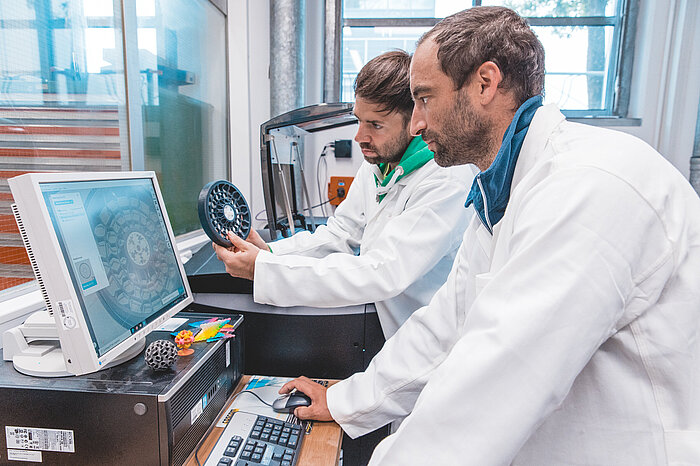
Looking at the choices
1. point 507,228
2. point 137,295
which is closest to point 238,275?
point 137,295

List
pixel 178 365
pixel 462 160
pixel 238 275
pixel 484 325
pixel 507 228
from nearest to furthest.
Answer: pixel 484 325, pixel 507 228, pixel 178 365, pixel 462 160, pixel 238 275

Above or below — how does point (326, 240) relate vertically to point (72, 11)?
below

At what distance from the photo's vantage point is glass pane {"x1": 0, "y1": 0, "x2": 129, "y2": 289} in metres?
0.95

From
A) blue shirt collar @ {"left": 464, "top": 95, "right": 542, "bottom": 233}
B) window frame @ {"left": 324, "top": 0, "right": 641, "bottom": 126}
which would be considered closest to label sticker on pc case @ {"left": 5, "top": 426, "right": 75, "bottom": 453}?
blue shirt collar @ {"left": 464, "top": 95, "right": 542, "bottom": 233}

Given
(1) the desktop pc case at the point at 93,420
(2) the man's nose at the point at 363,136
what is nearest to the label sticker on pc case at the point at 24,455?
(1) the desktop pc case at the point at 93,420

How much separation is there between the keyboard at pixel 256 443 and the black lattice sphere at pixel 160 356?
17 centimetres

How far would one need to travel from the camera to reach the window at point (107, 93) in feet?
3.16

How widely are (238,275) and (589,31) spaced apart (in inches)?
105

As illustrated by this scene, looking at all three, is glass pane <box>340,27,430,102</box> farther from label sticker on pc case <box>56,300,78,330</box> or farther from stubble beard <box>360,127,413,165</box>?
label sticker on pc case <box>56,300,78,330</box>

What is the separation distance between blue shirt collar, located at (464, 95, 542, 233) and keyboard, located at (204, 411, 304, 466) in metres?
0.53

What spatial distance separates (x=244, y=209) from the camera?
107 centimetres

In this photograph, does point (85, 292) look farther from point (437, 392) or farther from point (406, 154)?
point (406, 154)

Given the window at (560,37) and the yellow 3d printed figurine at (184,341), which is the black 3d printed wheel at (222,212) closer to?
the yellow 3d printed figurine at (184,341)

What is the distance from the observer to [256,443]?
74cm
